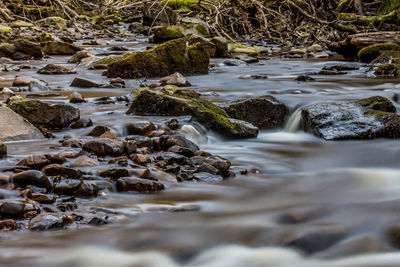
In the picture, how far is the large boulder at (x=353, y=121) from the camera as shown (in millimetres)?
4695

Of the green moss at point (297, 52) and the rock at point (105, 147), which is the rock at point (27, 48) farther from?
the rock at point (105, 147)

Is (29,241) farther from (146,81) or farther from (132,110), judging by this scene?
(146,81)

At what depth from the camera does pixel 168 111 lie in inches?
212

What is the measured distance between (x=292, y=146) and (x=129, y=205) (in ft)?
7.96

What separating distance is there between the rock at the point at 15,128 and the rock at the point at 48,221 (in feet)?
5.98

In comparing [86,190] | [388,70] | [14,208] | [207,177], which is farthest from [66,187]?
[388,70]

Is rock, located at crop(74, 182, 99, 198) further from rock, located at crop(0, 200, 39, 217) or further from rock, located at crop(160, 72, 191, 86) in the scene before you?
rock, located at crop(160, 72, 191, 86)

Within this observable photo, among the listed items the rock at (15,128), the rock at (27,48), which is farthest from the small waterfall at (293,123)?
the rock at (27,48)

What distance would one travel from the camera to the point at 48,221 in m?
2.57

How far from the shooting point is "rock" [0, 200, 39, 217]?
2.63m

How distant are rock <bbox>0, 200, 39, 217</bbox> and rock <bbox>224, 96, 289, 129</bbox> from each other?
3.10 m

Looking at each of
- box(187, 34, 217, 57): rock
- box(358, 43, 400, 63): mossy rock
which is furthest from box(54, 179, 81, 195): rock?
box(358, 43, 400, 63): mossy rock

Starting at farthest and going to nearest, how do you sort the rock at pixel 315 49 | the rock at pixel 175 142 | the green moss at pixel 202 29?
the green moss at pixel 202 29 → the rock at pixel 315 49 → the rock at pixel 175 142

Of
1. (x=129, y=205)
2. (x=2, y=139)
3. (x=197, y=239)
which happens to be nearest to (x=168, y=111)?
(x=2, y=139)
